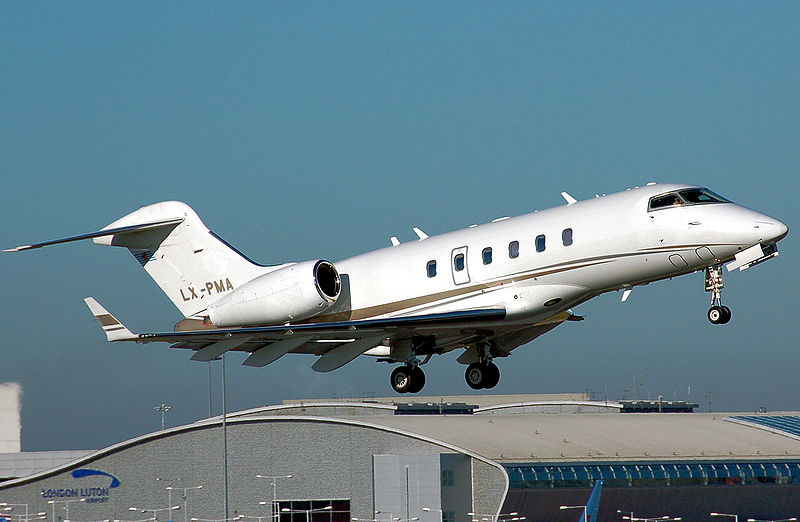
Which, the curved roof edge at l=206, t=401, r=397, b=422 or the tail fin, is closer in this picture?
the tail fin

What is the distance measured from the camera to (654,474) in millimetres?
53062

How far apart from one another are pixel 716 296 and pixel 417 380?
7.20 metres

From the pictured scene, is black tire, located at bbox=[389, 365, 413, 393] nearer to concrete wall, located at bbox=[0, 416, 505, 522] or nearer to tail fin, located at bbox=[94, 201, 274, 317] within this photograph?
tail fin, located at bbox=[94, 201, 274, 317]

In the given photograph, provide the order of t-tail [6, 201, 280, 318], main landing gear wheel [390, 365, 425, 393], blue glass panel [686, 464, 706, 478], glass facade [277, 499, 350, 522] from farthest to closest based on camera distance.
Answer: blue glass panel [686, 464, 706, 478] → glass facade [277, 499, 350, 522] → t-tail [6, 201, 280, 318] → main landing gear wheel [390, 365, 425, 393]

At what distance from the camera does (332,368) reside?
28.0m

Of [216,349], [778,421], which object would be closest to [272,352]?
[216,349]

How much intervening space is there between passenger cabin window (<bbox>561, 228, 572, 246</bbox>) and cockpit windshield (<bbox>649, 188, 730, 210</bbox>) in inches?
66.1

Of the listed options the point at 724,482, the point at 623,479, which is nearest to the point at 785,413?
the point at 724,482

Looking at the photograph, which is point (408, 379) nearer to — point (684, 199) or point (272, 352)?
point (272, 352)

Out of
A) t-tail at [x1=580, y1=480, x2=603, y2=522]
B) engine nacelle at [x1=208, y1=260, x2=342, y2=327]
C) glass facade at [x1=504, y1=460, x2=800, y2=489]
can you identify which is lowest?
t-tail at [x1=580, y1=480, x2=603, y2=522]

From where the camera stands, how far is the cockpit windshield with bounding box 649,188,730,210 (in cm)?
2486

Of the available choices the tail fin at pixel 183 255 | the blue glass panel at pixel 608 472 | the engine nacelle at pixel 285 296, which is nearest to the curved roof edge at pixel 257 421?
the blue glass panel at pixel 608 472

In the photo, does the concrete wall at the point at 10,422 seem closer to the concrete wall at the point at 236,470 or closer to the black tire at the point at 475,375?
the concrete wall at the point at 236,470

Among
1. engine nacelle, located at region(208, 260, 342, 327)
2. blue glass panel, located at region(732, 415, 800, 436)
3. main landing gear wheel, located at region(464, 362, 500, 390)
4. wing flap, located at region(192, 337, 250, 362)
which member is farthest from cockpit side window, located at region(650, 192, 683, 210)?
blue glass panel, located at region(732, 415, 800, 436)
